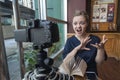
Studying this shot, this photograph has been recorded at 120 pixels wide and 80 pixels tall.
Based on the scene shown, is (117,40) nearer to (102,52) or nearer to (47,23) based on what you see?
(102,52)

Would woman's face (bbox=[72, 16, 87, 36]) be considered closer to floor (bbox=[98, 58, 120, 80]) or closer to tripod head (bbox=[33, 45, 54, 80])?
tripod head (bbox=[33, 45, 54, 80])

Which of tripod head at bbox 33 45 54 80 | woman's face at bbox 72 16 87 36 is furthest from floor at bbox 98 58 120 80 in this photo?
tripod head at bbox 33 45 54 80

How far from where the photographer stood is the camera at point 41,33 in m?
0.63

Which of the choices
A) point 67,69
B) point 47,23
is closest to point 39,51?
point 47,23

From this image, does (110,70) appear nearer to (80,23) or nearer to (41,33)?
(80,23)

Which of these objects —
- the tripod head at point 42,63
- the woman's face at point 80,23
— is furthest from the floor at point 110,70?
the tripod head at point 42,63

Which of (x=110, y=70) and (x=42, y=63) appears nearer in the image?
(x=42, y=63)

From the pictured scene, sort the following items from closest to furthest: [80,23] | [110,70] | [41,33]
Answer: [41,33], [80,23], [110,70]

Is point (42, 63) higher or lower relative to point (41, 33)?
lower

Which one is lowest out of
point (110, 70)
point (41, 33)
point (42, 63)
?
point (110, 70)

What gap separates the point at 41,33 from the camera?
65 cm

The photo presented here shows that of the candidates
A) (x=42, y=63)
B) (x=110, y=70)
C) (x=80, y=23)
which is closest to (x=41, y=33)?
(x=42, y=63)

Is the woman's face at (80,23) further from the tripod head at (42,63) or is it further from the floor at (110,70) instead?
the floor at (110,70)

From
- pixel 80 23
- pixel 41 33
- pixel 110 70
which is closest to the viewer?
pixel 41 33
